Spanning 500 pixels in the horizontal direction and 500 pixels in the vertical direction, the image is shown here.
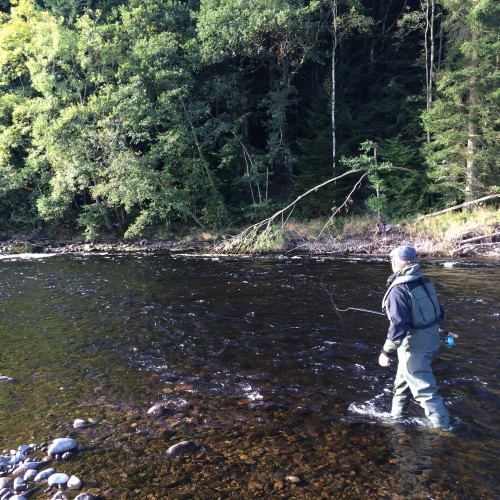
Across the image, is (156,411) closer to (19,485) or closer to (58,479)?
(58,479)

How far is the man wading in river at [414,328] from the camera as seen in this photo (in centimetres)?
488

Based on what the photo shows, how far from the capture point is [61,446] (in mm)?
4867

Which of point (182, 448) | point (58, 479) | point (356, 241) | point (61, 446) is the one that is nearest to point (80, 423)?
point (61, 446)

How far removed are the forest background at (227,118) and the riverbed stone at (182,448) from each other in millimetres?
16555

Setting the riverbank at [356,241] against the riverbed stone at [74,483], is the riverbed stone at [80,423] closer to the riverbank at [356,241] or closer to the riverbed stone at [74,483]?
the riverbed stone at [74,483]

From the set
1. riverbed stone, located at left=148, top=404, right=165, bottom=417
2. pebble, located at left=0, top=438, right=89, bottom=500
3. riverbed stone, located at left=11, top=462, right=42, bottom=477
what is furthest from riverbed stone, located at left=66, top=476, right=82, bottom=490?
riverbed stone, located at left=148, top=404, right=165, bottom=417

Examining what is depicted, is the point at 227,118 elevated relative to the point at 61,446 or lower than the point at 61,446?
elevated

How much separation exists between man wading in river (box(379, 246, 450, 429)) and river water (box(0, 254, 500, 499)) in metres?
0.48

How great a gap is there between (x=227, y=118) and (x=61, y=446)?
22.9 m

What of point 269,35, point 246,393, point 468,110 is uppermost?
point 269,35

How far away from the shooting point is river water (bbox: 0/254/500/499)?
445 centimetres

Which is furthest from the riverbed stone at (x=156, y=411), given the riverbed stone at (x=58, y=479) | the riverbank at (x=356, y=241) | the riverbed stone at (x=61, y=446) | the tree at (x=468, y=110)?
the tree at (x=468, y=110)

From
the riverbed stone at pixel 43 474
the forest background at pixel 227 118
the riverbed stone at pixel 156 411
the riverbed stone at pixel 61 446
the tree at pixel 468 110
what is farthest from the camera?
the forest background at pixel 227 118

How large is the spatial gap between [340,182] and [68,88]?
52.0ft
